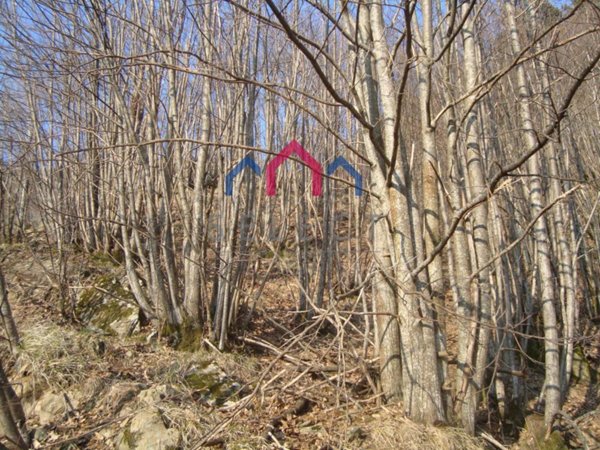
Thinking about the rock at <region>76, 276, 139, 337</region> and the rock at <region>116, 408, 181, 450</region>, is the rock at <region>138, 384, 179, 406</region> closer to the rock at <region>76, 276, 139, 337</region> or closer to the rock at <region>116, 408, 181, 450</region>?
the rock at <region>116, 408, 181, 450</region>

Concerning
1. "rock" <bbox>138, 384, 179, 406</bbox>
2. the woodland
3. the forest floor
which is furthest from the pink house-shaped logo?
"rock" <bbox>138, 384, 179, 406</bbox>

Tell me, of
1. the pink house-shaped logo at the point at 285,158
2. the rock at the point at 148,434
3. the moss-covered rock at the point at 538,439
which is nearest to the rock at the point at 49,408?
the rock at the point at 148,434

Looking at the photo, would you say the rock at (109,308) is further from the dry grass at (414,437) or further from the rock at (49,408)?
the dry grass at (414,437)

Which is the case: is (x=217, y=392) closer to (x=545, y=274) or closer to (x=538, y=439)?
(x=538, y=439)

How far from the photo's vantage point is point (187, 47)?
5.57 m

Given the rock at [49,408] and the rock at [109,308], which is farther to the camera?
the rock at [109,308]

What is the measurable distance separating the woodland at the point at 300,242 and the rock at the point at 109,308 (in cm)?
3

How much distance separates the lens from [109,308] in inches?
231

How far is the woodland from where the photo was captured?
3273 mm

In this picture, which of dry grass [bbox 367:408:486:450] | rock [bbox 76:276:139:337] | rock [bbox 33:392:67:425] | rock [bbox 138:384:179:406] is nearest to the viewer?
dry grass [bbox 367:408:486:450]

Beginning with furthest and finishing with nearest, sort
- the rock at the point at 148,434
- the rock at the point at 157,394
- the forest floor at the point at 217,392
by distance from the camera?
the rock at the point at 157,394
the rock at the point at 148,434
the forest floor at the point at 217,392

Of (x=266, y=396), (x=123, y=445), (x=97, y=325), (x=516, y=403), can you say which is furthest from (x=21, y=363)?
(x=516, y=403)

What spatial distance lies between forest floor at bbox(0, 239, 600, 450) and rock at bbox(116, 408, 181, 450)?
17 millimetres

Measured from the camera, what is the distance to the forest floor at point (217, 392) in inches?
130
